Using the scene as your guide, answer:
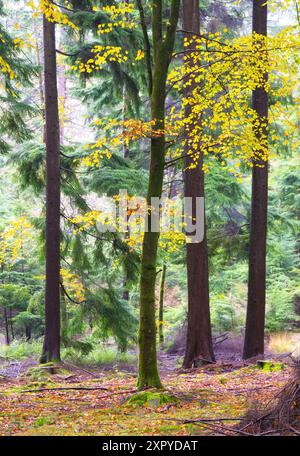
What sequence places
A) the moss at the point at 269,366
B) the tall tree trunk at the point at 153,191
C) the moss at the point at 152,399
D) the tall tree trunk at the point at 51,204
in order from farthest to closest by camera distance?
the tall tree trunk at the point at 51,204 → the moss at the point at 269,366 → the tall tree trunk at the point at 153,191 → the moss at the point at 152,399

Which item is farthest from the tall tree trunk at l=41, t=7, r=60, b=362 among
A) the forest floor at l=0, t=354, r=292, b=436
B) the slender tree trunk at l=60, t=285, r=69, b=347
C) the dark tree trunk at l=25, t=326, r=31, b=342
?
the dark tree trunk at l=25, t=326, r=31, b=342

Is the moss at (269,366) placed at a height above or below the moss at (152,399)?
below

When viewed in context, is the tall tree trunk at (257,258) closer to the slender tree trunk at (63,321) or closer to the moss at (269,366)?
the moss at (269,366)

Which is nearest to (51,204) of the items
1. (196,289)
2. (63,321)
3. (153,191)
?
(63,321)

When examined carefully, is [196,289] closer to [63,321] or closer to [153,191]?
[63,321]

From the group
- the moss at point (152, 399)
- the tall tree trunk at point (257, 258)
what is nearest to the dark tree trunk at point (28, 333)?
the tall tree trunk at point (257, 258)

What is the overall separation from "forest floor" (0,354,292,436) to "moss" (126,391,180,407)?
3cm

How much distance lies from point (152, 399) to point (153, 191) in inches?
100

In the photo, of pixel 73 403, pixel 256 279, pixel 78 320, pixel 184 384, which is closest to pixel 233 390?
pixel 184 384

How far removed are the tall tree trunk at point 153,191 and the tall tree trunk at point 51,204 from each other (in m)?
4.34

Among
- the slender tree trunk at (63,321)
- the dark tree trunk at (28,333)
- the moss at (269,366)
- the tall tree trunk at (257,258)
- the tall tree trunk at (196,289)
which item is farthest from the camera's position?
the dark tree trunk at (28,333)

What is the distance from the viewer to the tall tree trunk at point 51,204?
34.9 ft

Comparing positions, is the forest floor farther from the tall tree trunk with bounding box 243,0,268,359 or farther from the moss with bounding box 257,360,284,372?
the tall tree trunk with bounding box 243,0,268,359

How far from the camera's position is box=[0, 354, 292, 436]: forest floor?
5023 millimetres
